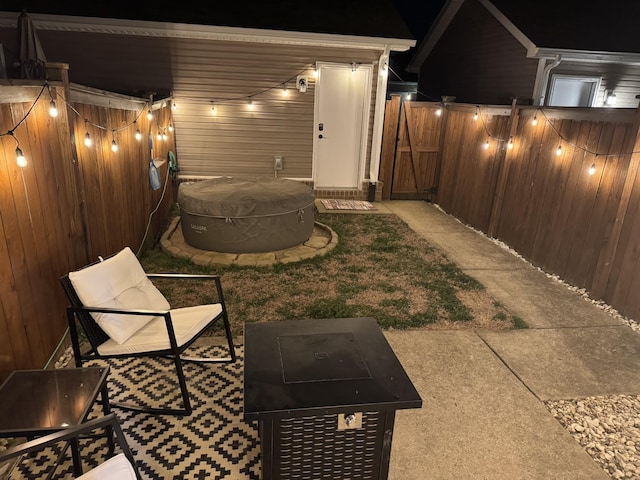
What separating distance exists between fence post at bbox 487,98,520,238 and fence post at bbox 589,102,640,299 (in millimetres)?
1993

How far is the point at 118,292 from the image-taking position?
2.88 meters

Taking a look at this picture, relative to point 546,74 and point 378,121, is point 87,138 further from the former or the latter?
point 546,74

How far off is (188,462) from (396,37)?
24.1ft

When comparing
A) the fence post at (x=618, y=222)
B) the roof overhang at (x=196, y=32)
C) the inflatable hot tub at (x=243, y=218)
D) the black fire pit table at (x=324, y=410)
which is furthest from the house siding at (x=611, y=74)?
the black fire pit table at (x=324, y=410)

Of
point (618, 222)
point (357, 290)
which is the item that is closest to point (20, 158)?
point (357, 290)

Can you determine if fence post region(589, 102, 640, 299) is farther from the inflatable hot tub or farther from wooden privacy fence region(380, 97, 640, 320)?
the inflatable hot tub

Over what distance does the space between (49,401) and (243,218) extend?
10.8 feet

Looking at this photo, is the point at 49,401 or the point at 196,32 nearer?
the point at 49,401

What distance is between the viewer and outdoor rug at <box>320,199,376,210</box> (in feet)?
25.4

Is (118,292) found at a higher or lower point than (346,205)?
higher

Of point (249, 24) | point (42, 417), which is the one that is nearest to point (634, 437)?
point (42, 417)

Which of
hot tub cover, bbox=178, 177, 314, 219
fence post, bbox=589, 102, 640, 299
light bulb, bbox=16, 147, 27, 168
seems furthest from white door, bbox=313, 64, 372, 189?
light bulb, bbox=16, 147, 27, 168

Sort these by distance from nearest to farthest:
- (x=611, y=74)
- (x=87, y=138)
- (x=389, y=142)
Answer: (x=87, y=138) → (x=389, y=142) → (x=611, y=74)

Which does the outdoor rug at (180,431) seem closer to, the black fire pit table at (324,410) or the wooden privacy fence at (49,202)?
the black fire pit table at (324,410)
